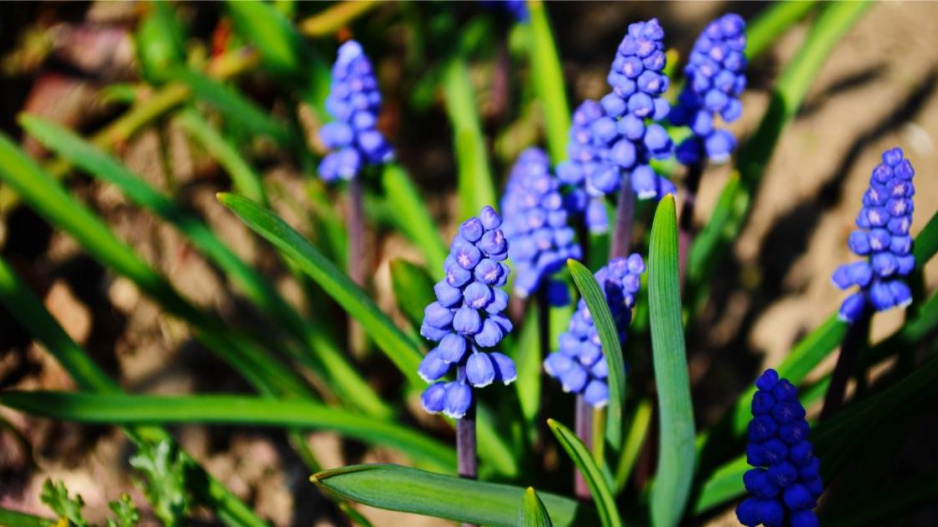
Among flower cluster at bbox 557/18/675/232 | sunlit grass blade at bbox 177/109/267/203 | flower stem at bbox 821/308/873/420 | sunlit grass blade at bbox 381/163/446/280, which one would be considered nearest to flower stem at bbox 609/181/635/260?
flower cluster at bbox 557/18/675/232

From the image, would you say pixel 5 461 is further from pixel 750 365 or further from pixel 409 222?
pixel 750 365

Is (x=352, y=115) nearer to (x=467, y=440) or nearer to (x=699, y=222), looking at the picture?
(x=467, y=440)

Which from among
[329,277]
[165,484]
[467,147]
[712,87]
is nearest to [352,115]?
[467,147]

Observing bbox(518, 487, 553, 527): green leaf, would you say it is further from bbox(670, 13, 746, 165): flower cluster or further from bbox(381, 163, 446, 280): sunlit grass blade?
bbox(381, 163, 446, 280): sunlit grass blade

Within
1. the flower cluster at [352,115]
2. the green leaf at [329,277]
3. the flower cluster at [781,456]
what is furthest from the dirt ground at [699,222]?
the flower cluster at [781,456]

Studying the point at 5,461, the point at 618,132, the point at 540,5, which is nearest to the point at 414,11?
the point at 540,5

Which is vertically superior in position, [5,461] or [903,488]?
[5,461]

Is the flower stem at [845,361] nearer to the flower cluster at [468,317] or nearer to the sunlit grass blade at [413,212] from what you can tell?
the flower cluster at [468,317]
